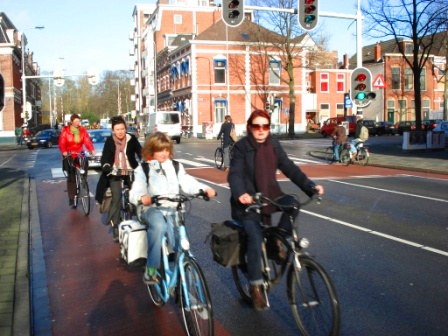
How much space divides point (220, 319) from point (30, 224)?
5.68m

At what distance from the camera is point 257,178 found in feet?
15.1

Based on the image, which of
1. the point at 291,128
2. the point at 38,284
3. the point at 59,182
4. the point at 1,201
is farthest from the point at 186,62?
the point at 38,284

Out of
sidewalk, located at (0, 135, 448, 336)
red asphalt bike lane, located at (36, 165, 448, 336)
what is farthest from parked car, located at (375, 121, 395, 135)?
red asphalt bike lane, located at (36, 165, 448, 336)

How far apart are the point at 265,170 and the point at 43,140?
128 ft

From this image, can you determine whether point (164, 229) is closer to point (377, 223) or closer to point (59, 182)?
point (377, 223)

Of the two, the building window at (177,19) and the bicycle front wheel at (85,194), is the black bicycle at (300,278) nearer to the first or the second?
the bicycle front wheel at (85,194)

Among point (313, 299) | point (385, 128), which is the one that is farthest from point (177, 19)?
point (313, 299)

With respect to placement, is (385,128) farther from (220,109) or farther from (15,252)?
(15,252)

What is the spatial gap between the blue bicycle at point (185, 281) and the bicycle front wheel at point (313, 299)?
2.23 feet

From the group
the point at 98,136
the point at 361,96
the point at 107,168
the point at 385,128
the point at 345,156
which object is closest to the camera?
the point at 107,168

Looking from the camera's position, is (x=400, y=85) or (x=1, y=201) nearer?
(x=1, y=201)

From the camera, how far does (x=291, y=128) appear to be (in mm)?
47656

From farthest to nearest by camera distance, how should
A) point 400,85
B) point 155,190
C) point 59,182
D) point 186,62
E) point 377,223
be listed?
1. point 400,85
2. point 186,62
3. point 59,182
4. point 377,223
5. point 155,190

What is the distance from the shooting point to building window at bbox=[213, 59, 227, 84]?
5405 centimetres
